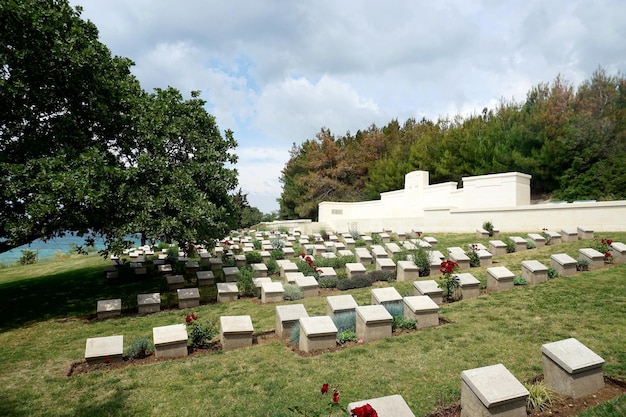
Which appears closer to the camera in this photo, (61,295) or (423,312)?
(423,312)

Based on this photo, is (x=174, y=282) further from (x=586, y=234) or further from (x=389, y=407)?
(x=586, y=234)

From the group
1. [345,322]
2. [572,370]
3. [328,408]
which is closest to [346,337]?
[345,322]

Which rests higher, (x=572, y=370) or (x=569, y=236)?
(x=569, y=236)

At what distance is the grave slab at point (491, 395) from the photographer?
13.4 feet

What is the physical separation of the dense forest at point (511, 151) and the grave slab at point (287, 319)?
20.6 metres

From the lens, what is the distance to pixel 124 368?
638 centimetres

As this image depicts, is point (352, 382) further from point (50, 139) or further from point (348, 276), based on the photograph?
point (50, 139)

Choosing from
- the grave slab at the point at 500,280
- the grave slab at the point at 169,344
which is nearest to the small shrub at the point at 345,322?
the grave slab at the point at 169,344

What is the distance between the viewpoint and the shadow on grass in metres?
10.4

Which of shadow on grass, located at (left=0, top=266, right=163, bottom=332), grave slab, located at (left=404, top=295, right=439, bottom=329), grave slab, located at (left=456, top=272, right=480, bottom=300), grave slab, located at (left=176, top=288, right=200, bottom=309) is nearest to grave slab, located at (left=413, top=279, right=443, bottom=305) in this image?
grave slab, located at (left=456, top=272, right=480, bottom=300)

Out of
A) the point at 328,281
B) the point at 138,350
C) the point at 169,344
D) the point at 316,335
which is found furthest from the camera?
the point at 328,281

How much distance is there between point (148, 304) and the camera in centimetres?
1007

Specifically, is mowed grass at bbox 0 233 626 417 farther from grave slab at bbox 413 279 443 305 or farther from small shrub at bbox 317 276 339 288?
small shrub at bbox 317 276 339 288

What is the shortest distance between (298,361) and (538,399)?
3374 millimetres
